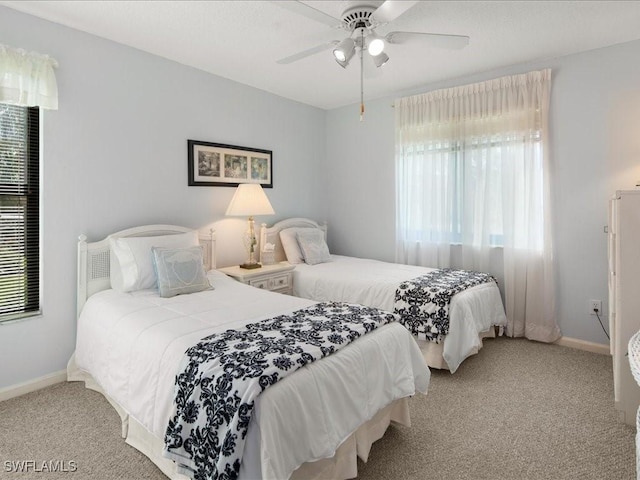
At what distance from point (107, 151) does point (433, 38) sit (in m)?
2.51

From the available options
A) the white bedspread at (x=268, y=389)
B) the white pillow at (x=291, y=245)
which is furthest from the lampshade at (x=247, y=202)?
the white bedspread at (x=268, y=389)

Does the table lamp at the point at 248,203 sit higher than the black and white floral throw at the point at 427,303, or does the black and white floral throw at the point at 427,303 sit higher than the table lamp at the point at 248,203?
the table lamp at the point at 248,203

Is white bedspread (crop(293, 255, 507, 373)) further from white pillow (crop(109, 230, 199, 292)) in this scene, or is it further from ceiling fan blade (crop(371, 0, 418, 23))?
ceiling fan blade (crop(371, 0, 418, 23))

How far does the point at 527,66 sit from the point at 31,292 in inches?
178

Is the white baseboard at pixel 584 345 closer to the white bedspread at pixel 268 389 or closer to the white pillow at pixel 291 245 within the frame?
the white bedspread at pixel 268 389

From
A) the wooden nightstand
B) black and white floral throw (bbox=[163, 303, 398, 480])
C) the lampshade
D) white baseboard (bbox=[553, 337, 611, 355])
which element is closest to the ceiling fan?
the lampshade

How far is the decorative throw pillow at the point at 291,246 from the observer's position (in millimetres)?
4121

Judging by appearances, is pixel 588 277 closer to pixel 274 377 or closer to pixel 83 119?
pixel 274 377

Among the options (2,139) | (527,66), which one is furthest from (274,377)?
(527,66)

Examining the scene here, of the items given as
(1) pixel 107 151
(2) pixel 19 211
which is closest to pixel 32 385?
(2) pixel 19 211

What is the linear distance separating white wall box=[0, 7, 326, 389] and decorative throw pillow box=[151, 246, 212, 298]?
60 centimetres

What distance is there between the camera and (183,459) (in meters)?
1.49

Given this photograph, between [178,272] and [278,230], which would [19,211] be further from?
[278,230]

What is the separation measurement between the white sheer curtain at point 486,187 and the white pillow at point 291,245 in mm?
1183
